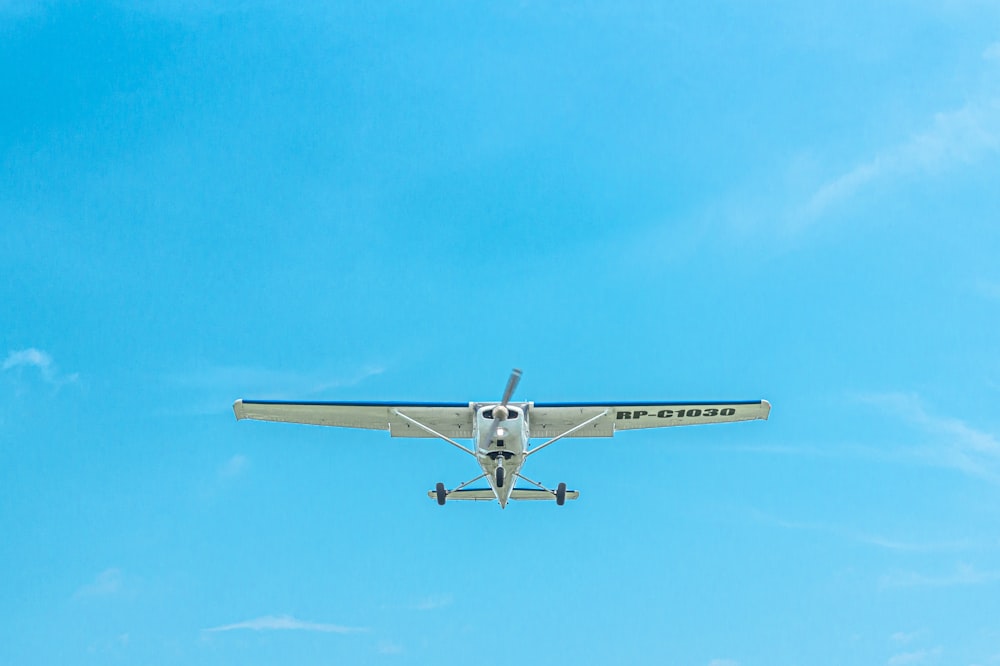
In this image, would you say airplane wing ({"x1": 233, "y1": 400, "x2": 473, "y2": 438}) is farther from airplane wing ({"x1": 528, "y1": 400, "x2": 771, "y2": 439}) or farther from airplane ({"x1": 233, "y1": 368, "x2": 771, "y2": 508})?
airplane wing ({"x1": 528, "y1": 400, "x2": 771, "y2": 439})

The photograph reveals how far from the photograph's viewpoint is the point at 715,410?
3262cm

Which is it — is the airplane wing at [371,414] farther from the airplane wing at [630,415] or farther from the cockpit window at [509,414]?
the airplane wing at [630,415]

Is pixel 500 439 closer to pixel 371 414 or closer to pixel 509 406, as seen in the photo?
pixel 509 406

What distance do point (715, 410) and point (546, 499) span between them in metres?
6.17

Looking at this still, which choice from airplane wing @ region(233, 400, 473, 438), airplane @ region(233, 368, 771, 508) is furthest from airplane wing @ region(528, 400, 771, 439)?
Result: airplane wing @ region(233, 400, 473, 438)

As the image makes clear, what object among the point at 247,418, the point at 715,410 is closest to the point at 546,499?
the point at 715,410

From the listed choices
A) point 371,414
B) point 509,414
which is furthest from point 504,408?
point 371,414

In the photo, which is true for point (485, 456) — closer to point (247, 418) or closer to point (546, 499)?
point (546, 499)

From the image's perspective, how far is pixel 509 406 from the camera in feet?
98.8

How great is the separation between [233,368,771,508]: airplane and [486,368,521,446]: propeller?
27.3 inches

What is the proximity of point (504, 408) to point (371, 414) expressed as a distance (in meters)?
5.01

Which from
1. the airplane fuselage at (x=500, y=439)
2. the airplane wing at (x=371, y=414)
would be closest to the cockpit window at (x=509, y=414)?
the airplane fuselage at (x=500, y=439)

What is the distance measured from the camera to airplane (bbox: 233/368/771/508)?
102 feet

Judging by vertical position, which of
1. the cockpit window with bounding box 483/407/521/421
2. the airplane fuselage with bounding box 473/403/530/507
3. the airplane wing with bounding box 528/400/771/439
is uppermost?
the airplane wing with bounding box 528/400/771/439
